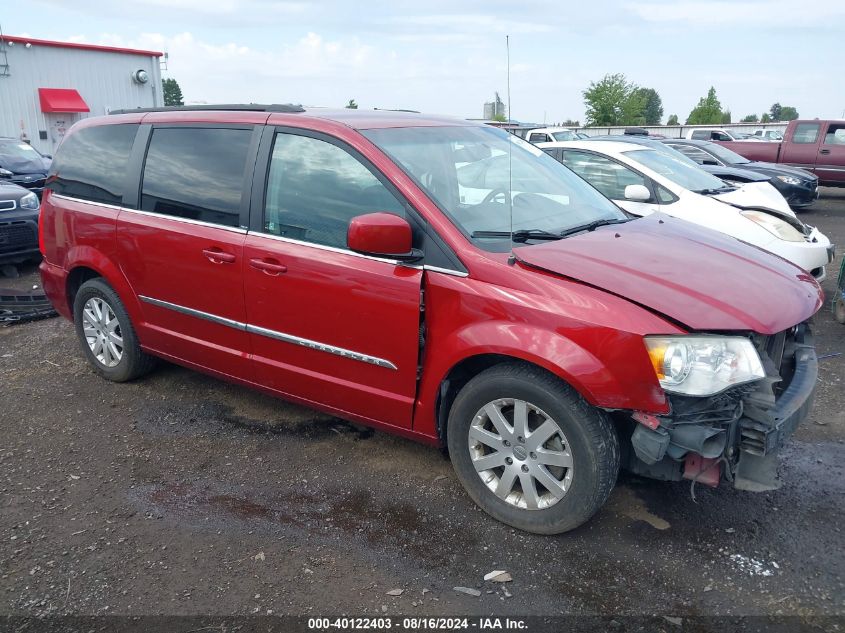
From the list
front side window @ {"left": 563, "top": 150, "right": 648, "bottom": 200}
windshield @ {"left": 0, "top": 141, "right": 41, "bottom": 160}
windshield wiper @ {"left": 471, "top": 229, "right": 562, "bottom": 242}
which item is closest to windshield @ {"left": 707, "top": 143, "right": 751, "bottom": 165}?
front side window @ {"left": 563, "top": 150, "right": 648, "bottom": 200}

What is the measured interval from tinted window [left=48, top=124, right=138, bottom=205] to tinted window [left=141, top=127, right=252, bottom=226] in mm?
290

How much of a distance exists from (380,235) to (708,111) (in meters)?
63.1

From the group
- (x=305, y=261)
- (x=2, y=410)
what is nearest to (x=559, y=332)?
(x=305, y=261)

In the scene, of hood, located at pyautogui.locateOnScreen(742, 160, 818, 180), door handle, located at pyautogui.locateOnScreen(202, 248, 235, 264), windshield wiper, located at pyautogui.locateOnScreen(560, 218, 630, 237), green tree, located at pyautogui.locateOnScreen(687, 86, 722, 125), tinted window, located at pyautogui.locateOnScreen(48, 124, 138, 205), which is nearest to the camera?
windshield wiper, located at pyautogui.locateOnScreen(560, 218, 630, 237)

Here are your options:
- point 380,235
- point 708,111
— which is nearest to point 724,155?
point 380,235

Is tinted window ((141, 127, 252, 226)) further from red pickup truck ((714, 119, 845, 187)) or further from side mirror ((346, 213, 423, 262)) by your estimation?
red pickup truck ((714, 119, 845, 187))

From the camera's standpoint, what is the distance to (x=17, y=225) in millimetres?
7992

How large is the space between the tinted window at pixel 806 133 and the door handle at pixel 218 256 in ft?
53.9

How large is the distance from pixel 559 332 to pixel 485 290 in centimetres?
39

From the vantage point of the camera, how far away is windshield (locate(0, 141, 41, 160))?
450 inches

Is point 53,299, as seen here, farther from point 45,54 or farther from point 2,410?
point 45,54

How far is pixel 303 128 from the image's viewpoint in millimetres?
3637

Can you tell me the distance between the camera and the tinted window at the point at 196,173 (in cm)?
384

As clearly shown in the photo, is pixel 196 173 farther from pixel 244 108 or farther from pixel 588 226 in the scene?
pixel 588 226
